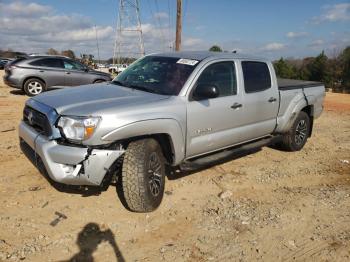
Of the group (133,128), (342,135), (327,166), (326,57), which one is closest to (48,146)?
(133,128)

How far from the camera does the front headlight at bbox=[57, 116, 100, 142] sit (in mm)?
3816

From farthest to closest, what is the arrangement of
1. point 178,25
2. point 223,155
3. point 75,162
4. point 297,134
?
point 178,25 < point 297,134 < point 223,155 < point 75,162

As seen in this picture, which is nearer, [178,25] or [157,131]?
[157,131]

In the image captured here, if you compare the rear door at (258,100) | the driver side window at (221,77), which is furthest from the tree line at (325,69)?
the driver side window at (221,77)

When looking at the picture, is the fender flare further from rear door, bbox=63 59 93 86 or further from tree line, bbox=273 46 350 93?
tree line, bbox=273 46 350 93

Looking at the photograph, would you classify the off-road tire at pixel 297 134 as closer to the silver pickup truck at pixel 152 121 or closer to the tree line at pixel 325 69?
the silver pickup truck at pixel 152 121

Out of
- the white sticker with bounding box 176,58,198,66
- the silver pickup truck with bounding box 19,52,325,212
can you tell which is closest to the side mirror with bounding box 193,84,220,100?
the silver pickup truck with bounding box 19,52,325,212

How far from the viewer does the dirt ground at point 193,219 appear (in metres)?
3.60

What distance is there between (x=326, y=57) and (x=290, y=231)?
48.5 metres

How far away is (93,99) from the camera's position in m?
4.30

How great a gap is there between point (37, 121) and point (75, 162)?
88 centimetres

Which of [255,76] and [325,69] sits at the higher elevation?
[255,76]

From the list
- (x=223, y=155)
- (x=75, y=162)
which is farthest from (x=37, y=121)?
(x=223, y=155)

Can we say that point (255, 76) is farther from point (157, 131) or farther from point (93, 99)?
point (93, 99)
